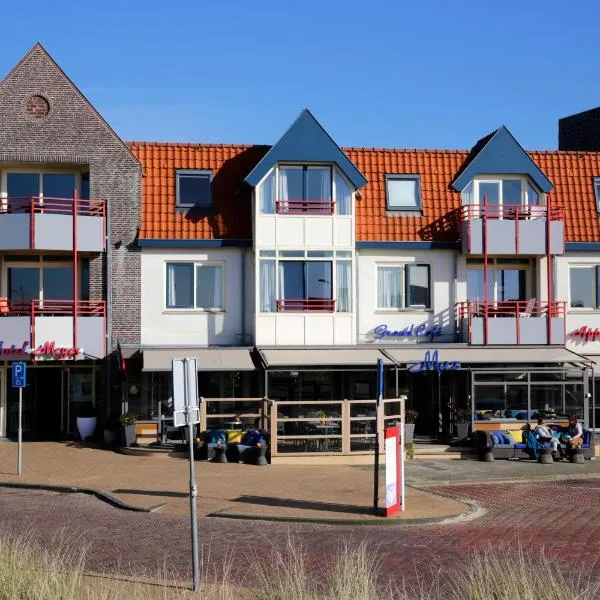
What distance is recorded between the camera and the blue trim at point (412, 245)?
103ft

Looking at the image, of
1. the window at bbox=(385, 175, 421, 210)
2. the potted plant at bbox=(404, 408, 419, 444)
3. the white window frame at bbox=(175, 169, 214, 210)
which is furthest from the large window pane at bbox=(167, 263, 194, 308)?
the potted plant at bbox=(404, 408, 419, 444)

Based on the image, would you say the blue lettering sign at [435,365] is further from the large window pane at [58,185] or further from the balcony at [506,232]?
the large window pane at [58,185]

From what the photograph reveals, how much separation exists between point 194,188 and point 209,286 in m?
3.01

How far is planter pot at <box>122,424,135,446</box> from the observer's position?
94.1ft

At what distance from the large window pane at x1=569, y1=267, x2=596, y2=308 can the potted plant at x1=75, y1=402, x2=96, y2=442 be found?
48.9ft

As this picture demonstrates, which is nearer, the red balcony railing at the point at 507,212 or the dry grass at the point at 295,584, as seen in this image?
the dry grass at the point at 295,584

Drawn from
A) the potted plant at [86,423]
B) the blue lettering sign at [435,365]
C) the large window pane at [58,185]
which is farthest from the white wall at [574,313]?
the large window pane at [58,185]

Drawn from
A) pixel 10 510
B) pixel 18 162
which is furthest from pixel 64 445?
pixel 10 510

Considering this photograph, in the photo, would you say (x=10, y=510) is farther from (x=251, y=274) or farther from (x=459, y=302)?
(x=459, y=302)

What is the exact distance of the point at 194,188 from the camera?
104 ft

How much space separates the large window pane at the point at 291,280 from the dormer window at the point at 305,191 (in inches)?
60.5

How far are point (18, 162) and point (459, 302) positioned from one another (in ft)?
44.5

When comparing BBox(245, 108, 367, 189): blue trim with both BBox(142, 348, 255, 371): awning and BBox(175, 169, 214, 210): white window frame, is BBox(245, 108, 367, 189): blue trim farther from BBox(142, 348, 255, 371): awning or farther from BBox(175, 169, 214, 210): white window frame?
BBox(142, 348, 255, 371): awning

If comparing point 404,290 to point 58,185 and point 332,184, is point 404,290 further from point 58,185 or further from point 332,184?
point 58,185
